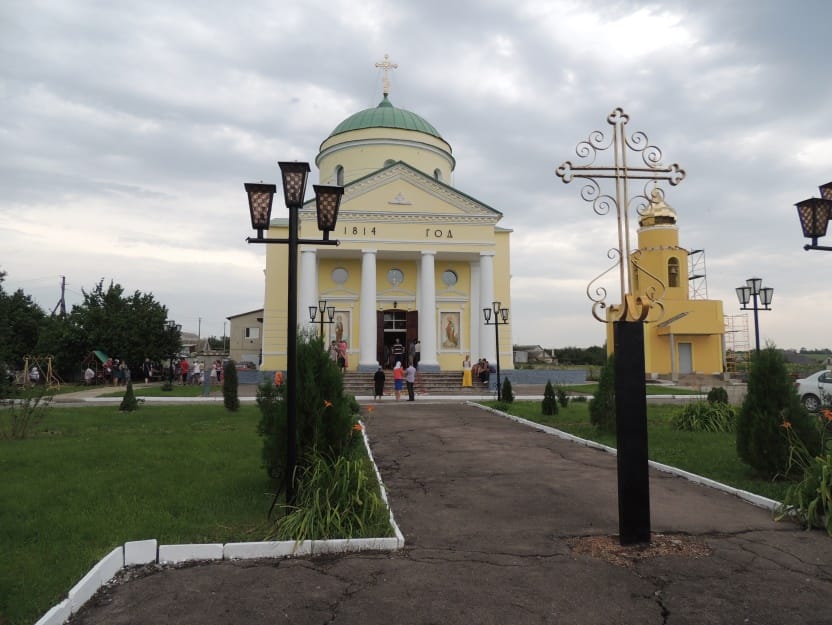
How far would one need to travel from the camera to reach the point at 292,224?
6.27 metres

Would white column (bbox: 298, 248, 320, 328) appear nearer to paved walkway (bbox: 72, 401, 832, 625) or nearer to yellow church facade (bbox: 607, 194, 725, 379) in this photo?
yellow church facade (bbox: 607, 194, 725, 379)

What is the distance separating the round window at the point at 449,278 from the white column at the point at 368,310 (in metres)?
4.31

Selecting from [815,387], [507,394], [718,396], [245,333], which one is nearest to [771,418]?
[718,396]

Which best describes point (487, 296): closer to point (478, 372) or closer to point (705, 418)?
point (478, 372)

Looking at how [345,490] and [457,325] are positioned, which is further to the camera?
[457,325]

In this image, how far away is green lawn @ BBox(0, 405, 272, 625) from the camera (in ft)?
15.6

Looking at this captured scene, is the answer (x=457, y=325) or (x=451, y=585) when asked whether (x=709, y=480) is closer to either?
(x=451, y=585)

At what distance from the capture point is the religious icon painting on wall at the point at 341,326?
3000cm

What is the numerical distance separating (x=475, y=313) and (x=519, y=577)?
26.5 metres

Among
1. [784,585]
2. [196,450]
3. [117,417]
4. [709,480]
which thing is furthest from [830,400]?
[117,417]

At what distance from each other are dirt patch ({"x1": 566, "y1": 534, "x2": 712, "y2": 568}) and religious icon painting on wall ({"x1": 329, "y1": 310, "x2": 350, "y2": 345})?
25.1 meters

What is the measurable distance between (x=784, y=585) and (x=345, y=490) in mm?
3771

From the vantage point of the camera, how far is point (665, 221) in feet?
105

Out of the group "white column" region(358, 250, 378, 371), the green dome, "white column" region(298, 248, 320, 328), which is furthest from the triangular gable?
the green dome
